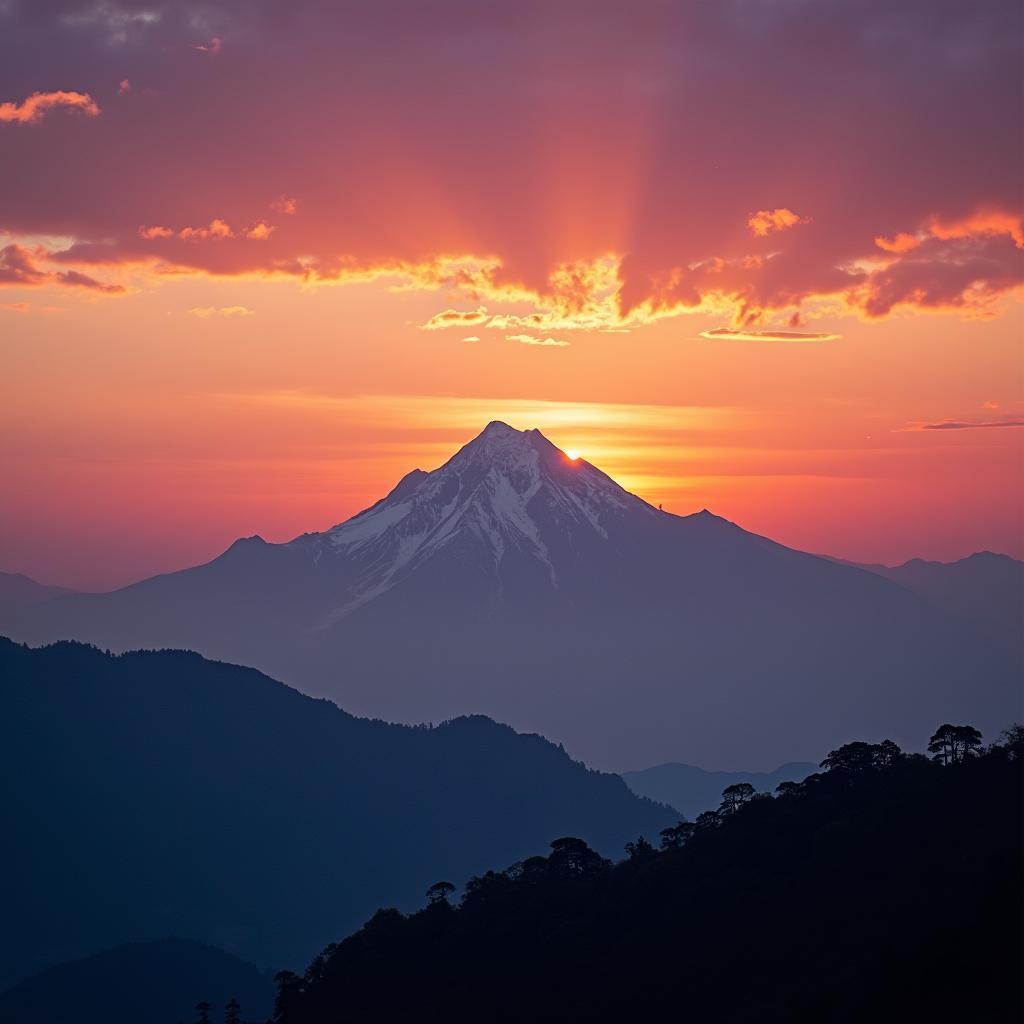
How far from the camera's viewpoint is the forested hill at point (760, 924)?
2936 inches

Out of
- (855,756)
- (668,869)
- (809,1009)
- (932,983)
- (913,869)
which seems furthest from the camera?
(855,756)

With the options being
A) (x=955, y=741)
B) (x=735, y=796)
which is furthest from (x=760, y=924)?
(x=735, y=796)

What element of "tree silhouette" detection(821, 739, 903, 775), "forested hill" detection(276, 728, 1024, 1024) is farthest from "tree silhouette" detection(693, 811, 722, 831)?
"tree silhouette" detection(821, 739, 903, 775)

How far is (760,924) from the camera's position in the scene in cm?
9612

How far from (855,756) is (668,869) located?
66.5 ft

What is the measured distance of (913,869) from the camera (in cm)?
9294

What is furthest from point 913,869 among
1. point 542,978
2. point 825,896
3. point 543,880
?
point 543,880

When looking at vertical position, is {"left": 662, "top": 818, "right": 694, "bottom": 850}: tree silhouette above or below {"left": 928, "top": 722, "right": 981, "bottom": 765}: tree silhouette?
below

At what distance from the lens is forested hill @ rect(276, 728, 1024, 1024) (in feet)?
245

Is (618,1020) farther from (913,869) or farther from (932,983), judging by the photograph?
(932,983)

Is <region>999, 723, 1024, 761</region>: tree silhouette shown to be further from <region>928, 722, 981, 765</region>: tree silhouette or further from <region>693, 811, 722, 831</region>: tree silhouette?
<region>693, 811, 722, 831</region>: tree silhouette

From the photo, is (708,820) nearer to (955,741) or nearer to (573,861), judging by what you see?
(573,861)

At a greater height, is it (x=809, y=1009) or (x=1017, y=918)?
(x=1017, y=918)

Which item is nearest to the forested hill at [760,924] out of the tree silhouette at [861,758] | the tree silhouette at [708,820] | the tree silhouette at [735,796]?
the tree silhouette at [861,758]
